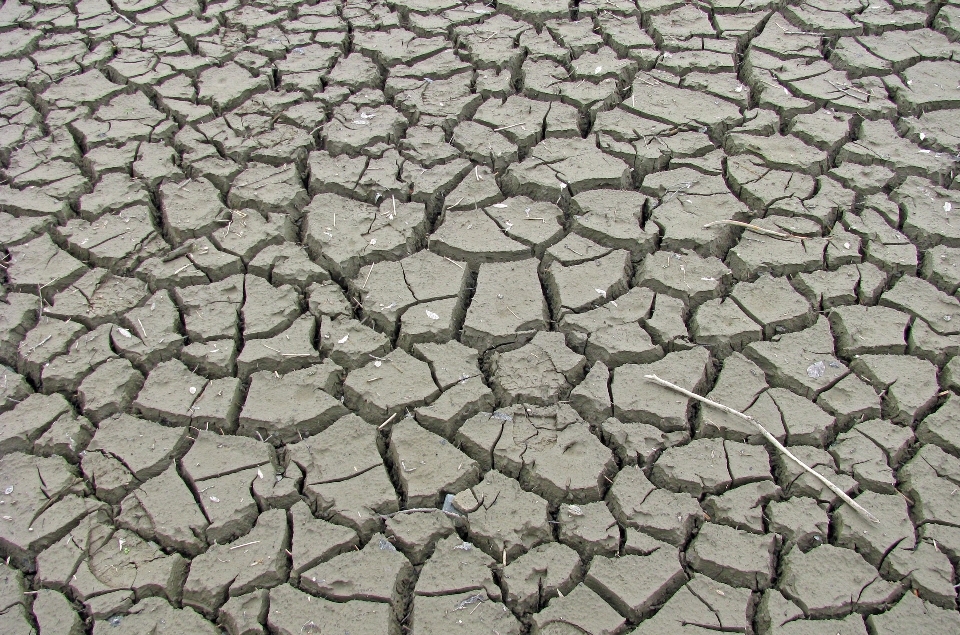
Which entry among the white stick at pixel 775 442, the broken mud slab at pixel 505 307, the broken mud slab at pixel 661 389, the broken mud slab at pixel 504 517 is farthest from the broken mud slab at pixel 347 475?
the white stick at pixel 775 442

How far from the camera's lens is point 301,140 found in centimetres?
319

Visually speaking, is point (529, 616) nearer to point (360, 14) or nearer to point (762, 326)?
point (762, 326)

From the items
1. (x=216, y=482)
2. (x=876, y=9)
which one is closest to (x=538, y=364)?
(x=216, y=482)

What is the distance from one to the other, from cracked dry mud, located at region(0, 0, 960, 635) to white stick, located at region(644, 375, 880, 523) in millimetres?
28

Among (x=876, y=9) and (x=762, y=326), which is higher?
(x=876, y=9)

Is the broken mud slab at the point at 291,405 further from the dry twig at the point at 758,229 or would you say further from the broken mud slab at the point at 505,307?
the dry twig at the point at 758,229

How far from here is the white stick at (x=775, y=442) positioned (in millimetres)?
Result: 2055

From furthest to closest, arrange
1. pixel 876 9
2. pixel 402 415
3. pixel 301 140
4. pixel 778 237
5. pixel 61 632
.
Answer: pixel 876 9 < pixel 301 140 < pixel 778 237 < pixel 402 415 < pixel 61 632

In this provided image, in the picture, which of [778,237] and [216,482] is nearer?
[216,482]

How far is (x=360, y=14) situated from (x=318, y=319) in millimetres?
2029

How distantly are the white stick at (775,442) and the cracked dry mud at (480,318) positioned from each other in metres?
0.03

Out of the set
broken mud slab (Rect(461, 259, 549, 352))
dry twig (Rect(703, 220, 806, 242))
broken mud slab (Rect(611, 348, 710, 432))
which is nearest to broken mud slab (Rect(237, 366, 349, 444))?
broken mud slab (Rect(461, 259, 549, 352))

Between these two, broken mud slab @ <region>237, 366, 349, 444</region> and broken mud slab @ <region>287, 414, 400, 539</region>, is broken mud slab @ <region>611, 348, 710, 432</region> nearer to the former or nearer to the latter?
broken mud slab @ <region>287, 414, 400, 539</region>

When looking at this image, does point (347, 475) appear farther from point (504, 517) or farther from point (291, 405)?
point (504, 517)
